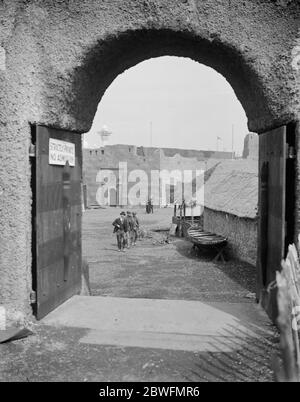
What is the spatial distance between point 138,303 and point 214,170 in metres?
20.9

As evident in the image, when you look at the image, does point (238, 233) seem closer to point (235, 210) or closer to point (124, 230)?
point (235, 210)

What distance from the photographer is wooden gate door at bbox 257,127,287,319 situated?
4738 millimetres

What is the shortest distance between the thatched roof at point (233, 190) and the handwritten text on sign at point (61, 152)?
973 cm

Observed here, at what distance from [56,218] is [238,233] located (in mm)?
11533

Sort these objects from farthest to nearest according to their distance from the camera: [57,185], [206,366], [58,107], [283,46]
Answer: [57,185] < [58,107] < [283,46] < [206,366]

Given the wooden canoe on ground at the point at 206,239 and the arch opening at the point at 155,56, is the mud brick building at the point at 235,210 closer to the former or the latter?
the wooden canoe on ground at the point at 206,239

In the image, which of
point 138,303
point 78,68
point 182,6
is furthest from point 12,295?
point 182,6

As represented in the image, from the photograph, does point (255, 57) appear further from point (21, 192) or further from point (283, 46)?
point (21, 192)

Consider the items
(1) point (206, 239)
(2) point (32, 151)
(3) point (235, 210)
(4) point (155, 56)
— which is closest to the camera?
(2) point (32, 151)

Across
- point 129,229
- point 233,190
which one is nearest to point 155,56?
point 233,190

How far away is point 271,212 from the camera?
17.0 feet

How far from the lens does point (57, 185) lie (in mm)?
5375

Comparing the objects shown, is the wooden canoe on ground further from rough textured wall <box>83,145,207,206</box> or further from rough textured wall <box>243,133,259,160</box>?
rough textured wall <box>243,133,259,160</box>

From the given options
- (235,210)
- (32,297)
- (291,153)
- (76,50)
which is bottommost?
(32,297)
